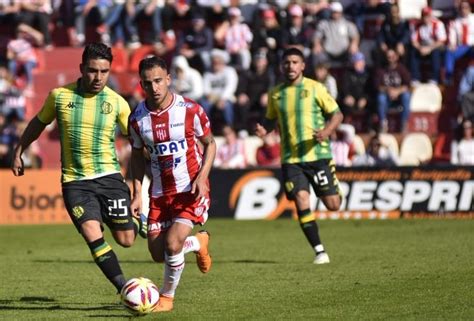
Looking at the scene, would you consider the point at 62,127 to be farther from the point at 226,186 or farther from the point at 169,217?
the point at 226,186

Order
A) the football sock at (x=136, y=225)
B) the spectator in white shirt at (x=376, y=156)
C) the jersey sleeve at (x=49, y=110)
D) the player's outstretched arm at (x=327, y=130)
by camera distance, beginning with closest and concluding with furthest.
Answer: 1. the jersey sleeve at (x=49, y=110)
2. the football sock at (x=136, y=225)
3. the player's outstretched arm at (x=327, y=130)
4. the spectator in white shirt at (x=376, y=156)

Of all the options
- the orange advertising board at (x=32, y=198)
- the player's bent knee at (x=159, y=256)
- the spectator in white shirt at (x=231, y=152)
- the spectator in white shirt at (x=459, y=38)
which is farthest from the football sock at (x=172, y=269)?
the spectator in white shirt at (x=459, y=38)

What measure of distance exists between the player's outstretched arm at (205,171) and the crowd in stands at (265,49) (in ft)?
42.0

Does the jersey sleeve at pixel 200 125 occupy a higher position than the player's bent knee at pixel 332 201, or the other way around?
the jersey sleeve at pixel 200 125

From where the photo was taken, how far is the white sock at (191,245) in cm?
1060

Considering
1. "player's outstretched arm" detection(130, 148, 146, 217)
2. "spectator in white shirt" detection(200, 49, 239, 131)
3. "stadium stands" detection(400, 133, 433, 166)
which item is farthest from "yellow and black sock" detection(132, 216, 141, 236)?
"spectator in white shirt" detection(200, 49, 239, 131)

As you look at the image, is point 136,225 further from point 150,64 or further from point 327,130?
point 327,130

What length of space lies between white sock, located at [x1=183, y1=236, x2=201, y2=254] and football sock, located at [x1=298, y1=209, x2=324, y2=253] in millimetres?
3502

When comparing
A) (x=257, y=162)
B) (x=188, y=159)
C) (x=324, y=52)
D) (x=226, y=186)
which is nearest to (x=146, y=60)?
(x=188, y=159)

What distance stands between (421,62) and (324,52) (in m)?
2.22

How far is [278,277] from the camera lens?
40.8 ft

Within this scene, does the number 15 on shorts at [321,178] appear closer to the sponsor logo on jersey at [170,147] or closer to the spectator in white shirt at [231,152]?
the sponsor logo on jersey at [170,147]

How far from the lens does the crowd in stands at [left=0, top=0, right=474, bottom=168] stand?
2466 centimetres

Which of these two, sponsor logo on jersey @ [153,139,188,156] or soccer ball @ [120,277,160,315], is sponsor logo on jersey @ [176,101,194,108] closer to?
sponsor logo on jersey @ [153,139,188,156]
